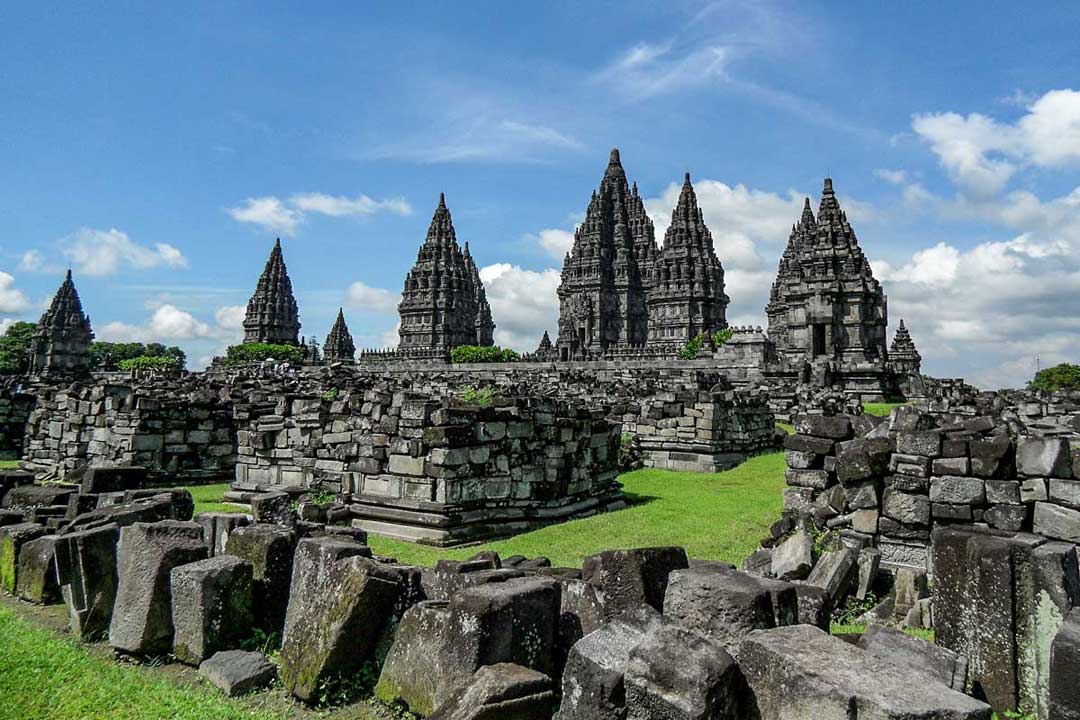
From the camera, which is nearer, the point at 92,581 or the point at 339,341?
the point at 92,581

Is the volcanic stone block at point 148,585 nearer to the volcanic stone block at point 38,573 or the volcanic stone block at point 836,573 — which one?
the volcanic stone block at point 38,573

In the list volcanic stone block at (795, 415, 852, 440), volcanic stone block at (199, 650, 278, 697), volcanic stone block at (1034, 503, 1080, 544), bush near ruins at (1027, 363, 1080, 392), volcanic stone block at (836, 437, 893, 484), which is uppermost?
bush near ruins at (1027, 363, 1080, 392)

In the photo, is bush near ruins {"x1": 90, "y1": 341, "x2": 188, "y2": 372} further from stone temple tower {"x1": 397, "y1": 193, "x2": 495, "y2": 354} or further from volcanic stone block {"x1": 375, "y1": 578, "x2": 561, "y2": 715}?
volcanic stone block {"x1": 375, "y1": 578, "x2": 561, "y2": 715}

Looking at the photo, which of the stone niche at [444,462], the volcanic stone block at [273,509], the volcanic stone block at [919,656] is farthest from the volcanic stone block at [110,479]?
the volcanic stone block at [919,656]

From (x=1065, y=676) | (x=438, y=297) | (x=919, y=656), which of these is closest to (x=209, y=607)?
(x=919, y=656)

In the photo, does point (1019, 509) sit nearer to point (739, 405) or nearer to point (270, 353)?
point (739, 405)

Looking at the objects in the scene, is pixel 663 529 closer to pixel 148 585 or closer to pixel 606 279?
pixel 148 585

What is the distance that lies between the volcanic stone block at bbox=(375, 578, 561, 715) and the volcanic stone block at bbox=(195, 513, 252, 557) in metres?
2.41

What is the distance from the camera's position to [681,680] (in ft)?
8.86

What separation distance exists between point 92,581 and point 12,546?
6.49 ft

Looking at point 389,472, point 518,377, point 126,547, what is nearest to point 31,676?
point 126,547

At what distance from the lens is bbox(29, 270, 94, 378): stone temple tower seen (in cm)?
5994

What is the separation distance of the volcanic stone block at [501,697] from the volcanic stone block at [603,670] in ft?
0.42

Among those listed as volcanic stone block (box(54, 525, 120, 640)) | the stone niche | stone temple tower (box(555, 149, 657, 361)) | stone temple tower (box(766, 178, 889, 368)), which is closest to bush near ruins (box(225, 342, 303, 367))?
stone temple tower (box(555, 149, 657, 361))
